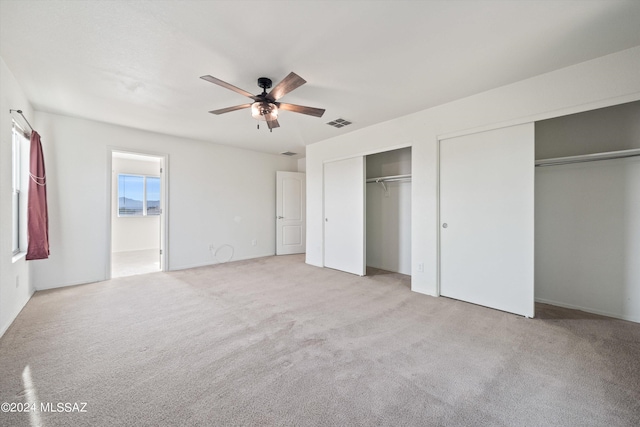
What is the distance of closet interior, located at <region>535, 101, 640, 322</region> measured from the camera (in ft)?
8.54

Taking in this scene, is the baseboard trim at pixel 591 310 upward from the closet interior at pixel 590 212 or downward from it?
downward

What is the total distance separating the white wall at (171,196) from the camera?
369 centimetres

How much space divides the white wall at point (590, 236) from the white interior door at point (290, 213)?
15.7 feet

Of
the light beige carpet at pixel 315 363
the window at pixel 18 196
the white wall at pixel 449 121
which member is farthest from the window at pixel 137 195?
the white wall at pixel 449 121

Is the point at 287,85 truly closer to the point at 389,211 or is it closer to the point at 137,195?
the point at 389,211

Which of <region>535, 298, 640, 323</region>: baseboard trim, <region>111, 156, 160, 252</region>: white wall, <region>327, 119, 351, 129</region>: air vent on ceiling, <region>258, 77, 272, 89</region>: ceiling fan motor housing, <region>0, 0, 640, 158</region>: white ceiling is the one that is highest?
<region>327, 119, 351, 129</region>: air vent on ceiling

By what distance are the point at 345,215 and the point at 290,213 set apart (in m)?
2.22

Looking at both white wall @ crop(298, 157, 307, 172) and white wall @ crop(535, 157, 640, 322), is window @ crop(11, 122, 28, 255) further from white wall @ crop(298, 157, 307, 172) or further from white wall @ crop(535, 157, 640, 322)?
white wall @ crop(535, 157, 640, 322)

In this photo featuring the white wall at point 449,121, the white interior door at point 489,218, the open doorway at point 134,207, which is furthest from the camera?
the open doorway at point 134,207

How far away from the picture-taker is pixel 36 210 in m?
3.05

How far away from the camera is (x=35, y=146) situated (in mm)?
3092

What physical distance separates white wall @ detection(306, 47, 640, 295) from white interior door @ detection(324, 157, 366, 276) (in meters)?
0.19

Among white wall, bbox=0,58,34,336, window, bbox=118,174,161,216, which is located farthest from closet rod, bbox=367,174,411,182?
window, bbox=118,174,161,216

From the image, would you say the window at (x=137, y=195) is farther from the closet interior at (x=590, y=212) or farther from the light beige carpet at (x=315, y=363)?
the closet interior at (x=590, y=212)
